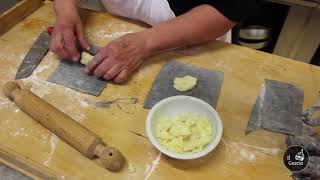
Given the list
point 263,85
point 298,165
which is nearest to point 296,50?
point 263,85

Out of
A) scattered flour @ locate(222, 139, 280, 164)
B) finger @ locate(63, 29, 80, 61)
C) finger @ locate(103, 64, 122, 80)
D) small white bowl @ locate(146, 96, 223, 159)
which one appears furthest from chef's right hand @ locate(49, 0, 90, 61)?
scattered flour @ locate(222, 139, 280, 164)

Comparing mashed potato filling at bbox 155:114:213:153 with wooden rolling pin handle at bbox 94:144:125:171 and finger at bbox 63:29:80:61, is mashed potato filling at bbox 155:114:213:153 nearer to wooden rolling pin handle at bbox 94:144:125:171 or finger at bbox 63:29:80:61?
wooden rolling pin handle at bbox 94:144:125:171

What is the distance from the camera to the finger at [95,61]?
33.3 inches

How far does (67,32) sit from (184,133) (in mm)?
498

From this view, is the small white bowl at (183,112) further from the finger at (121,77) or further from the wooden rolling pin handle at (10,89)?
the wooden rolling pin handle at (10,89)

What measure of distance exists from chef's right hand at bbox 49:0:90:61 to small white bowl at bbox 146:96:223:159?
325mm

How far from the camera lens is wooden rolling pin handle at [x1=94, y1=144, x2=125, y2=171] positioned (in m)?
0.64

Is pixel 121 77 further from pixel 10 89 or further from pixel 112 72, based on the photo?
pixel 10 89

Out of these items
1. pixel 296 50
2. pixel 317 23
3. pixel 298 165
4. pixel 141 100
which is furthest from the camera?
pixel 296 50

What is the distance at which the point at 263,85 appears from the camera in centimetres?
83

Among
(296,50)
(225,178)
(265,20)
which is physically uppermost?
(225,178)

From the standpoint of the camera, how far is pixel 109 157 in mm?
640

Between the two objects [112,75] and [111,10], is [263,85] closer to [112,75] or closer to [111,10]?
[112,75]

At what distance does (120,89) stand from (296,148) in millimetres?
464
